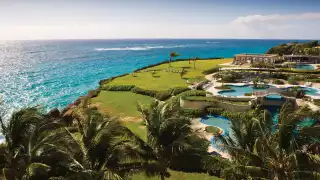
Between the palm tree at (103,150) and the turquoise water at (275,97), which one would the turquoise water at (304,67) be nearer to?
the turquoise water at (275,97)

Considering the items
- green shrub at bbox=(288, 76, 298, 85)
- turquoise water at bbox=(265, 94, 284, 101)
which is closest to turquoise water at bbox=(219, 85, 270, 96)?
turquoise water at bbox=(265, 94, 284, 101)

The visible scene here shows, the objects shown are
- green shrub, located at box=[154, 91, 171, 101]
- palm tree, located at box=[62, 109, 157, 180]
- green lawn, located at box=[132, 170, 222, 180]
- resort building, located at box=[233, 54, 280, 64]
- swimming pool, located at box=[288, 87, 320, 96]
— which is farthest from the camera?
resort building, located at box=[233, 54, 280, 64]

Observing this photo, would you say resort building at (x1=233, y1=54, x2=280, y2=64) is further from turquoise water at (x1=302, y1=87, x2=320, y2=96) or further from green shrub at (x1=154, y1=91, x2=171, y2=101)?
green shrub at (x1=154, y1=91, x2=171, y2=101)

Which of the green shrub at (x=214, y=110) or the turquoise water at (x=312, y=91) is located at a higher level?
the turquoise water at (x=312, y=91)

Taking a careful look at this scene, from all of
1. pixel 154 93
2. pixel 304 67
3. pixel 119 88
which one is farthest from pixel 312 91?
pixel 119 88

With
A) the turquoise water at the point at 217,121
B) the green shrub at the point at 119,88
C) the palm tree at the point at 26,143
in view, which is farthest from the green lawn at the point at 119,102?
the palm tree at the point at 26,143

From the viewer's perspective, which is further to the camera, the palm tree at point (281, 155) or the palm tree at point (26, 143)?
the palm tree at point (26, 143)
